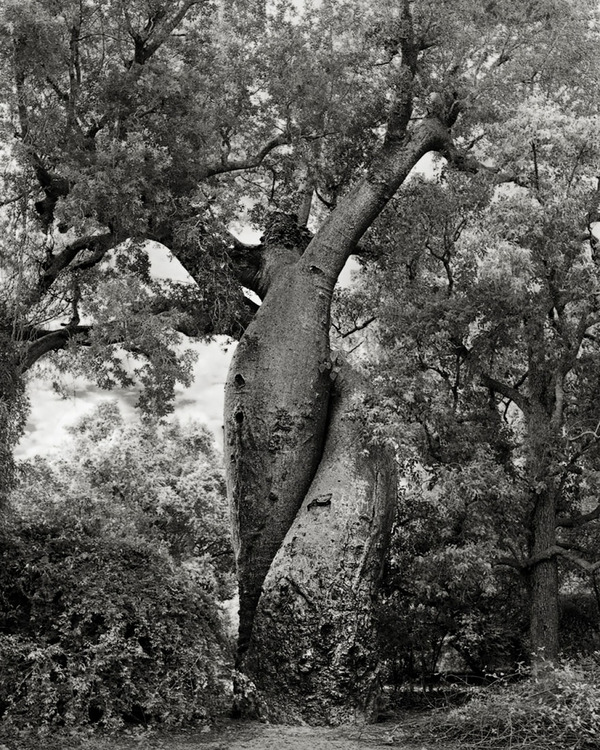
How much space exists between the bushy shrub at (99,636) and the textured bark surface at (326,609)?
0.52 metres

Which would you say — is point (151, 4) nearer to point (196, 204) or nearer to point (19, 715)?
point (196, 204)

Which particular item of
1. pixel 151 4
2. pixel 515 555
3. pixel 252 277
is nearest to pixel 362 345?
pixel 252 277

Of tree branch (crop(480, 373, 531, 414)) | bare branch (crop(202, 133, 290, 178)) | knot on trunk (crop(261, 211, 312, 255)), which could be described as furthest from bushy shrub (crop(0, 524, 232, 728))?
bare branch (crop(202, 133, 290, 178))

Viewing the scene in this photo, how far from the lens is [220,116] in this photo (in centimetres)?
1084

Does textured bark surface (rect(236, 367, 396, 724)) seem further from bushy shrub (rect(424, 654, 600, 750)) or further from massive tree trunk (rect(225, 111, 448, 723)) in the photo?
bushy shrub (rect(424, 654, 600, 750))

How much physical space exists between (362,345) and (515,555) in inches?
167

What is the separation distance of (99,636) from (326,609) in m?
2.09

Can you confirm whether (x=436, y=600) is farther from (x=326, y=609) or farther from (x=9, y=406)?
(x=9, y=406)

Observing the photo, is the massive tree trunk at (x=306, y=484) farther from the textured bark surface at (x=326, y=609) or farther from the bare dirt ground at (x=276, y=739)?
the bare dirt ground at (x=276, y=739)

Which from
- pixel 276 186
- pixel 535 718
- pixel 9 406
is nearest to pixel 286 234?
pixel 276 186

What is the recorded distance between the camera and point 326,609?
745cm

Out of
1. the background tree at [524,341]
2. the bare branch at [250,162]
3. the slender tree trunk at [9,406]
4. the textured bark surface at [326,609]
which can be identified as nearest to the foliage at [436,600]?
the background tree at [524,341]

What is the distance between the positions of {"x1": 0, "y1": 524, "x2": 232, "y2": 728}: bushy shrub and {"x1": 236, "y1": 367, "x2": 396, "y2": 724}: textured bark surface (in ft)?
1.70

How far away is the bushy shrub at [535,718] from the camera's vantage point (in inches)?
214
